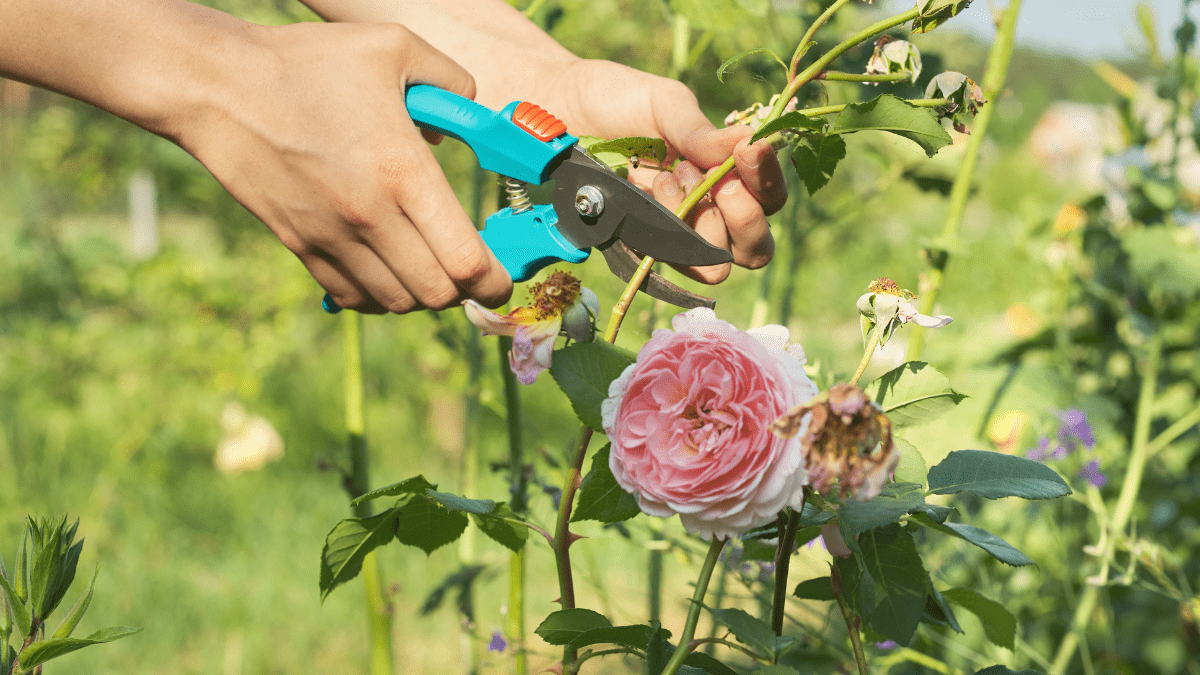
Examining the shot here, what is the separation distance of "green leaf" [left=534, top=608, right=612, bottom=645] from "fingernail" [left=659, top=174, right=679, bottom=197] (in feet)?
1.41

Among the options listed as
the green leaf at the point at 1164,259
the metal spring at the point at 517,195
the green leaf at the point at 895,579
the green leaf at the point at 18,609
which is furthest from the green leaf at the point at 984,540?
the green leaf at the point at 1164,259

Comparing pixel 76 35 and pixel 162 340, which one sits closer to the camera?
pixel 76 35

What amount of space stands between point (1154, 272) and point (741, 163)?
3.38 feet

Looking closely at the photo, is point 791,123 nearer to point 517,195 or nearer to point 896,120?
point 896,120

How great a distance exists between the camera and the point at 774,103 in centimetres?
65

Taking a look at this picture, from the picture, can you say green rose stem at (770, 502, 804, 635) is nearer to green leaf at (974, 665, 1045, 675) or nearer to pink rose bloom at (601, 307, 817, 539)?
pink rose bloom at (601, 307, 817, 539)

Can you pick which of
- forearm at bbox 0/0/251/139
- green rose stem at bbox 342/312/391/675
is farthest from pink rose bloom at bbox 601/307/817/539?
green rose stem at bbox 342/312/391/675

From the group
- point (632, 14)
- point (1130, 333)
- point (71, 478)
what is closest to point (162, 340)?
point (71, 478)

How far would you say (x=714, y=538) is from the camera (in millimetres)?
538

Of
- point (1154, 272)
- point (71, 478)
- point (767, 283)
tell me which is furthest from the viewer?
point (71, 478)

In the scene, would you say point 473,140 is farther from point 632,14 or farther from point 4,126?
point 4,126

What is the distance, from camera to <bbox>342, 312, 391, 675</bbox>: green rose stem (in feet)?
3.21

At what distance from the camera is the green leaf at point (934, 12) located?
526 mm

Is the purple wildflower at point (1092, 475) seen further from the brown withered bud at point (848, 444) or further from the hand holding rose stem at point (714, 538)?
the brown withered bud at point (848, 444)
